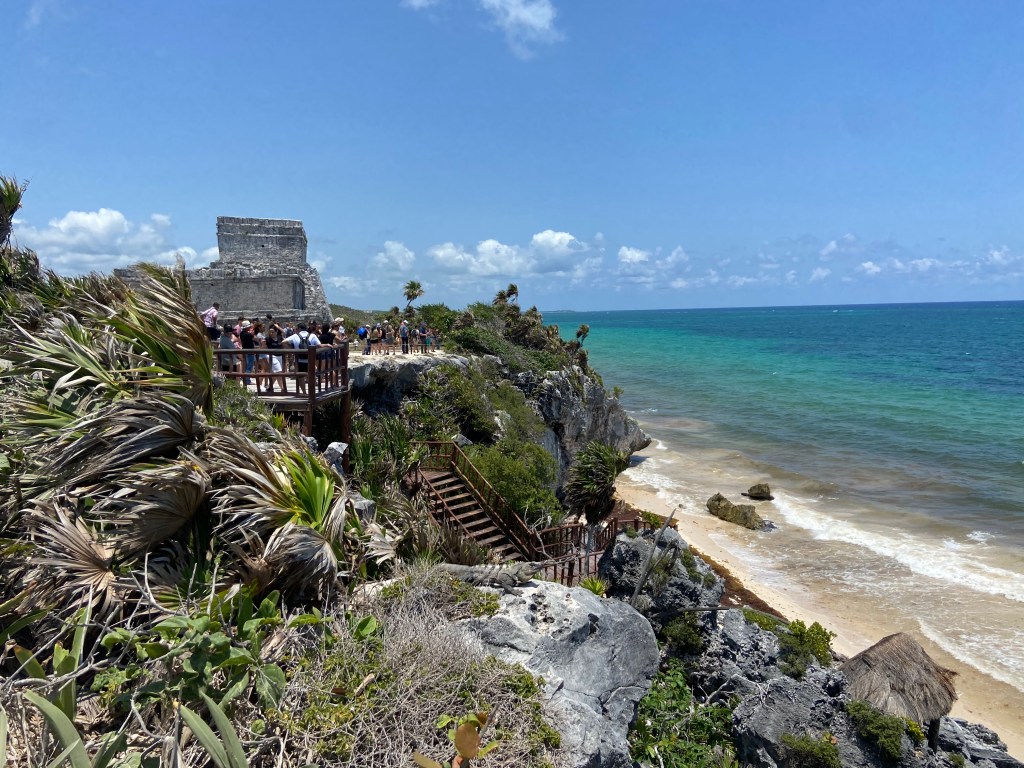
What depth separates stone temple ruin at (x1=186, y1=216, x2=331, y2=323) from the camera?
19719 mm

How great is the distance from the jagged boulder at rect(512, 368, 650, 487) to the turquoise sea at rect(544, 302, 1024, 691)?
2.74 meters

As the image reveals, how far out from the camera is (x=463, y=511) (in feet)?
46.4

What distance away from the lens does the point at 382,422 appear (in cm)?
1644

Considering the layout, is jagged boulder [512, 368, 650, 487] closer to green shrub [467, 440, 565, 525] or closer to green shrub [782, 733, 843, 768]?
green shrub [467, 440, 565, 525]

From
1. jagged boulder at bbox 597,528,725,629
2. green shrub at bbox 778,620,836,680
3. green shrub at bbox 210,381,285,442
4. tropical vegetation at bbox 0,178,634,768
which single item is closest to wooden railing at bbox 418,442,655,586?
jagged boulder at bbox 597,528,725,629

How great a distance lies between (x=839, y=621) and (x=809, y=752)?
9.12 m

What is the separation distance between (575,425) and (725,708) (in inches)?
676

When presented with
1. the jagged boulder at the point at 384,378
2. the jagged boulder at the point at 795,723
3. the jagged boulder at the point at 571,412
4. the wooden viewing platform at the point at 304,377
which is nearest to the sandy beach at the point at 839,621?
the jagged boulder at the point at 571,412

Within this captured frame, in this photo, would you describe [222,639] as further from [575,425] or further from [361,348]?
[575,425]

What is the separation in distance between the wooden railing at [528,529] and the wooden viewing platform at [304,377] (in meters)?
3.24

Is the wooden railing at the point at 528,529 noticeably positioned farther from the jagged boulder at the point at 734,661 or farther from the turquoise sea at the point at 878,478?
the turquoise sea at the point at 878,478

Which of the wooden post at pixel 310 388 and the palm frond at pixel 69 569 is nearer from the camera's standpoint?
the palm frond at pixel 69 569

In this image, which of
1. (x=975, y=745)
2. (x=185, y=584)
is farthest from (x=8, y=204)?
(x=975, y=745)

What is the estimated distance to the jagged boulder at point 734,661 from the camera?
9156mm
